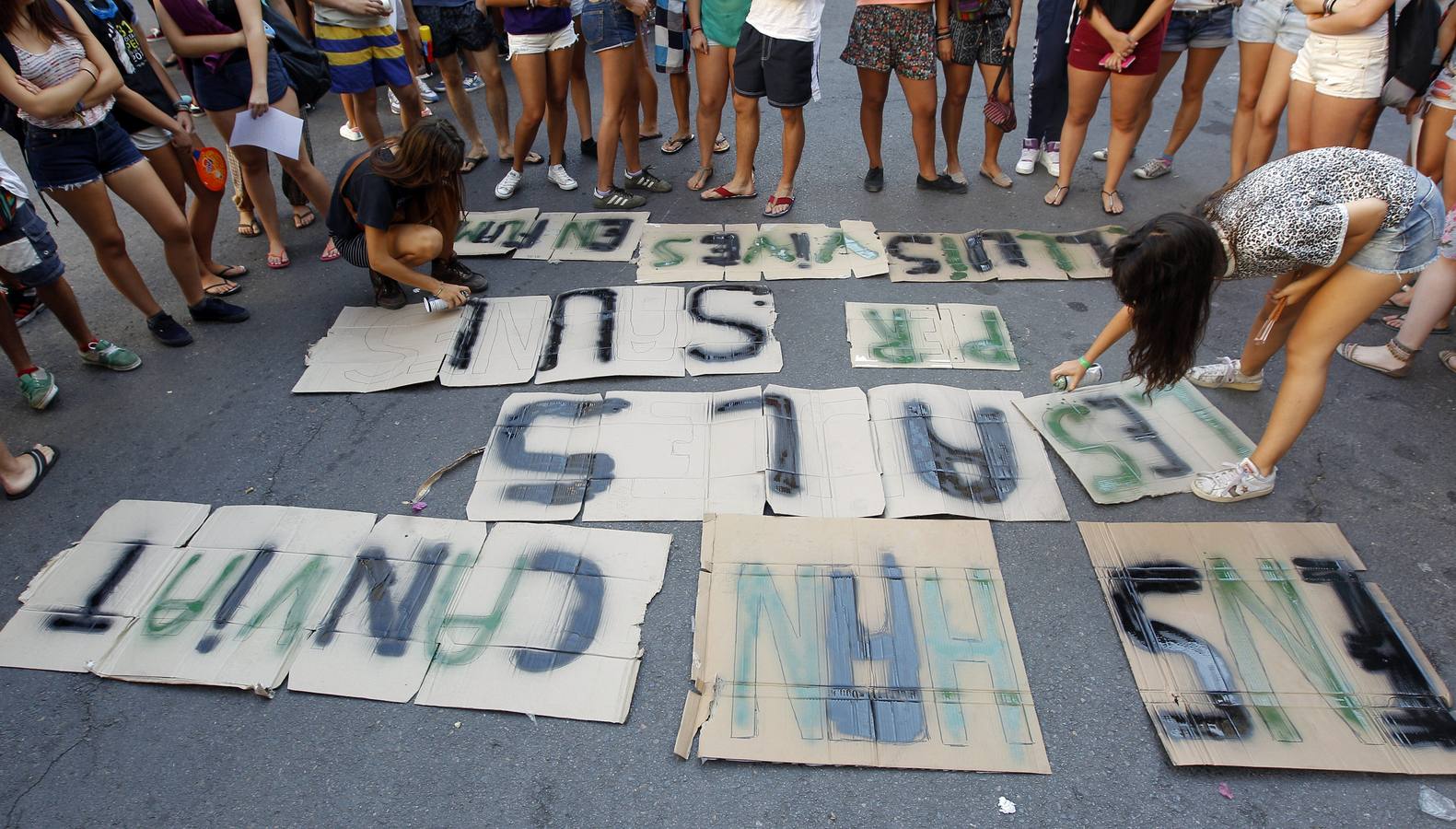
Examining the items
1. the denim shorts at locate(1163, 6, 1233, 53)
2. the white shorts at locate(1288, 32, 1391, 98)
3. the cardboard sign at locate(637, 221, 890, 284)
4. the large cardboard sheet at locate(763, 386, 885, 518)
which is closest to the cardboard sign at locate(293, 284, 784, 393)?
the cardboard sign at locate(637, 221, 890, 284)

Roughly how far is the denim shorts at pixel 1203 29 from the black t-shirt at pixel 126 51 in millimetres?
4777

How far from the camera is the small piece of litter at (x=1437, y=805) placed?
1967mm

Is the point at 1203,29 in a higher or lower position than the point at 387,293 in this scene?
higher

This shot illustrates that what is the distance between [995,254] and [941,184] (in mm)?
Result: 808

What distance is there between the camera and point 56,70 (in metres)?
3.04

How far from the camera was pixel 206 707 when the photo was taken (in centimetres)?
227

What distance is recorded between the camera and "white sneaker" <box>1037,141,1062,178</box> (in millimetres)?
4883

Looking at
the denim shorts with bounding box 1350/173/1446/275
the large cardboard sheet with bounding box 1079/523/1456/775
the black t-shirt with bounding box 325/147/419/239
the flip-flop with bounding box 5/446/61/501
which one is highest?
the denim shorts with bounding box 1350/173/1446/275

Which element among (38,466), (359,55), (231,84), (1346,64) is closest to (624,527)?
(38,466)

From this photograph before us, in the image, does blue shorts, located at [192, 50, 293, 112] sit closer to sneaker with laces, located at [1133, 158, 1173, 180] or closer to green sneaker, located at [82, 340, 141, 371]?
green sneaker, located at [82, 340, 141, 371]

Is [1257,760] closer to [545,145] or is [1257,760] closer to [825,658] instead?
[825,658]

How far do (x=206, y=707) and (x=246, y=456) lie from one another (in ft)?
3.62

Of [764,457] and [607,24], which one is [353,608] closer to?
[764,457]

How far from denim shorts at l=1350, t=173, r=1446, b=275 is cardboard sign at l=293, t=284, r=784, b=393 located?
6.45 ft
